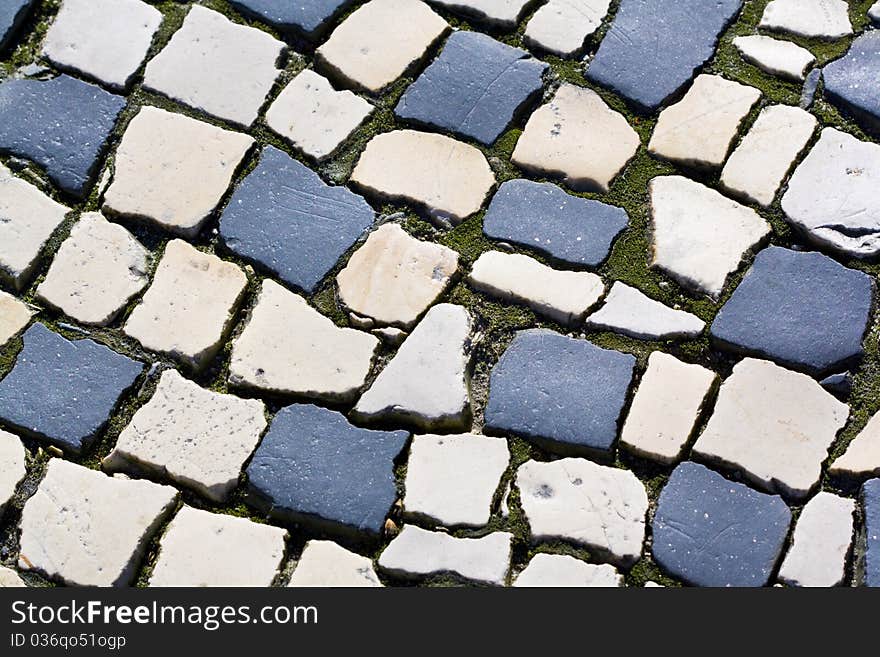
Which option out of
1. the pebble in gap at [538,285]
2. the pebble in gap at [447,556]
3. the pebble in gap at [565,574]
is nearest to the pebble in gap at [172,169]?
the pebble in gap at [538,285]

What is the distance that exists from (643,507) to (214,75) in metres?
1.71

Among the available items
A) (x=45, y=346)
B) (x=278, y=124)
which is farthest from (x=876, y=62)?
(x=45, y=346)

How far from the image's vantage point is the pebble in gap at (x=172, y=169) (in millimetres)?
3061

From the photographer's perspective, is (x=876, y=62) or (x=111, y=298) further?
(x=876, y=62)

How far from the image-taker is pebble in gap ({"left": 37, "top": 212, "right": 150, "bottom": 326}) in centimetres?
294

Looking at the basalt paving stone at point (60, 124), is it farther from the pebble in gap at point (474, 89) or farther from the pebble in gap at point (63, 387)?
the pebble in gap at point (474, 89)

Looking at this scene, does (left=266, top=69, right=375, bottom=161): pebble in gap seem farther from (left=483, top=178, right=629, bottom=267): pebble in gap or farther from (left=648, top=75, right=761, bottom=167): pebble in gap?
(left=648, top=75, right=761, bottom=167): pebble in gap

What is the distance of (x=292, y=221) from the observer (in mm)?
3045

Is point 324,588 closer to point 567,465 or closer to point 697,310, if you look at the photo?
point 567,465

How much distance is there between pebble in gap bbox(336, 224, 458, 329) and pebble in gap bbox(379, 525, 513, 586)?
56cm

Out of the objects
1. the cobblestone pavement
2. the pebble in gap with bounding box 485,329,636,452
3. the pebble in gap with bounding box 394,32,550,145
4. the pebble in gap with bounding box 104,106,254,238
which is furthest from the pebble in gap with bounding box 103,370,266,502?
the pebble in gap with bounding box 394,32,550,145

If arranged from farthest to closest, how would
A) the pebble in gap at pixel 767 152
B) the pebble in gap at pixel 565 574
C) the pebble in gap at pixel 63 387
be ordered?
1. the pebble in gap at pixel 767 152
2. the pebble in gap at pixel 63 387
3. the pebble in gap at pixel 565 574

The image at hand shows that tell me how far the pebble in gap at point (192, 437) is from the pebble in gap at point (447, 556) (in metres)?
0.43

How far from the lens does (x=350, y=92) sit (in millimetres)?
3242
